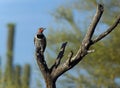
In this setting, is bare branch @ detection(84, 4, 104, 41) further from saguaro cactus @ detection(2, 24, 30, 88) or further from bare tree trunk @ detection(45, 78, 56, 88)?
saguaro cactus @ detection(2, 24, 30, 88)

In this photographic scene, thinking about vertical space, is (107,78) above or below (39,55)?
below

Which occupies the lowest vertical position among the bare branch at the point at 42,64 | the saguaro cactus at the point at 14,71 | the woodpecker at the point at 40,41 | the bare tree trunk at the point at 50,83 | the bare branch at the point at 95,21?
the saguaro cactus at the point at 14,71

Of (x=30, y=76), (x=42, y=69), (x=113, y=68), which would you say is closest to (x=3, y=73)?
(x=30, y=76)

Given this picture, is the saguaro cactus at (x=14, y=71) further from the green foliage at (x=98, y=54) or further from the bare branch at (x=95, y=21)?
the bare branch at (x=95, y=21)

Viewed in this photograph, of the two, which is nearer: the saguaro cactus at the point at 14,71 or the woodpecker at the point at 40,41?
the woodpecker at the point at 40,41

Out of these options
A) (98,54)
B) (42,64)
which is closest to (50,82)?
(42,64)

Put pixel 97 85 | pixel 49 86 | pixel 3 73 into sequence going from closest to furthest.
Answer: pixel 49 86
pixel 3 73
pixel 97 85

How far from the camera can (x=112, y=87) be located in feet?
40.5

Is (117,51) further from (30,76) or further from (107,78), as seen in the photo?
(30,76)

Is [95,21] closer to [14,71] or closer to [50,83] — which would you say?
[50,83]

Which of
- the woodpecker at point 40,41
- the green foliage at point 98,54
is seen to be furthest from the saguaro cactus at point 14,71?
the woodpecker at point 40,41

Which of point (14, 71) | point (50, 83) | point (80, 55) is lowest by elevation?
point (14, 71)

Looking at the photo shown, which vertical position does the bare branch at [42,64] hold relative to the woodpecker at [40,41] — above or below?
below

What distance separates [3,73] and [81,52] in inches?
265
